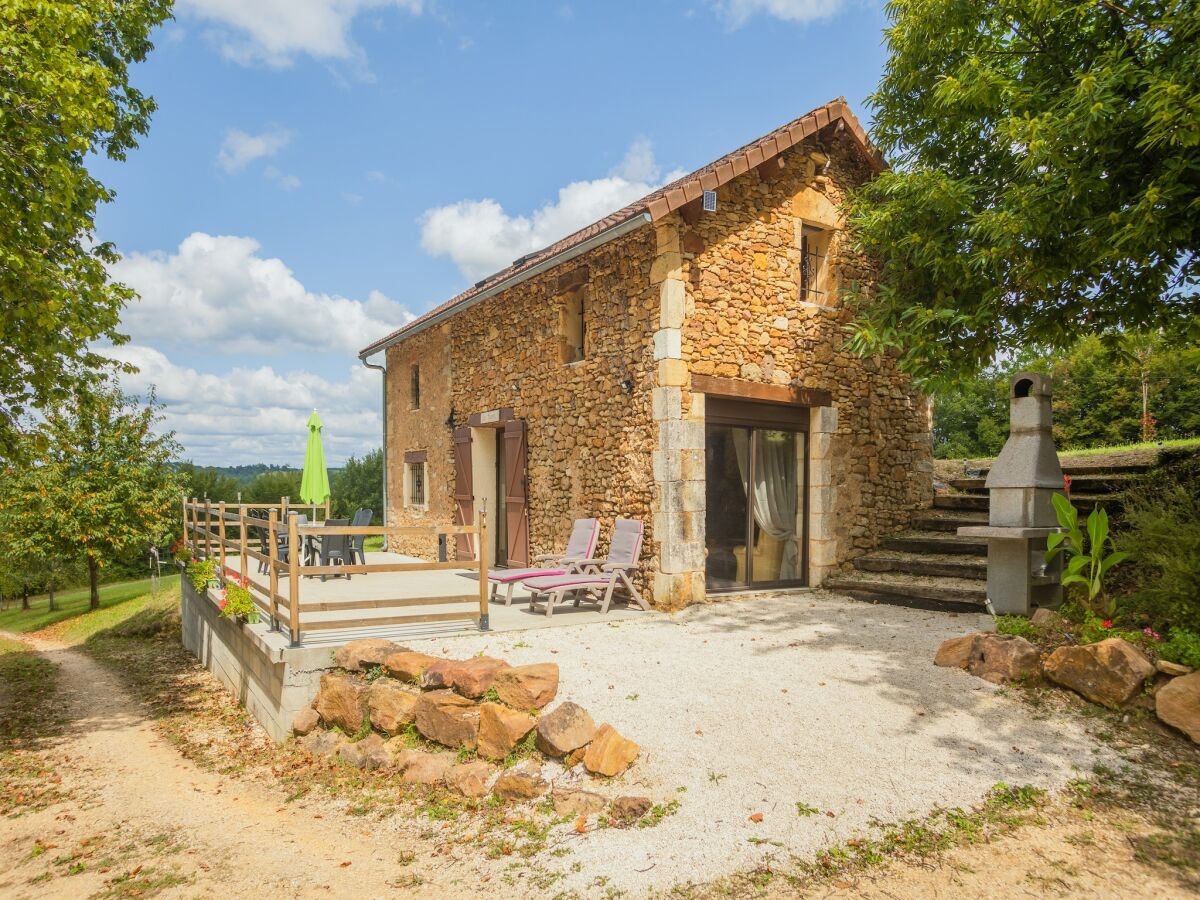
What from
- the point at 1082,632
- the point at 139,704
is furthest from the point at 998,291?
the point at 139,704

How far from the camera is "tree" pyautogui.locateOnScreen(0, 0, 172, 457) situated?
17.4 feet

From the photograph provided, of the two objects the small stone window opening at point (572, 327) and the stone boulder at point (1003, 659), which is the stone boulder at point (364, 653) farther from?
the small stone window opening at point (572, 327)

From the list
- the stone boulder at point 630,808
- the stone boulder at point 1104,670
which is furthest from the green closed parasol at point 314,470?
the stone boulder at point 1104,670

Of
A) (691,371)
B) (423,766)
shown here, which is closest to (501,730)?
(423,766)

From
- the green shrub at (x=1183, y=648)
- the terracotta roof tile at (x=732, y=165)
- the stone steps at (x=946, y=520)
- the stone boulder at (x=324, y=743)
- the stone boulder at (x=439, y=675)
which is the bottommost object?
the stone boulder at (x=324, y=743)

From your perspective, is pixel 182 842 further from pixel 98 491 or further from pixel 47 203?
pixel 98 491

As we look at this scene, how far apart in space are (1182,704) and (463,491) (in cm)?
948

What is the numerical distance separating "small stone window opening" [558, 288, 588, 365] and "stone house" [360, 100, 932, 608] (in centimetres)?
3

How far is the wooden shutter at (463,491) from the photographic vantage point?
11.7m

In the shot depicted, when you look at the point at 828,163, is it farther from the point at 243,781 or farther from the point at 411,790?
the point at 243,781

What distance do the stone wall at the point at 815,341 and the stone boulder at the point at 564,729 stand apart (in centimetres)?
400

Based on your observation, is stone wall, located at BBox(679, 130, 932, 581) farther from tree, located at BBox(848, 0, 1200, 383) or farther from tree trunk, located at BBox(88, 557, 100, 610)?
tree trunk, located at BBox(88, 557, 100, 610)

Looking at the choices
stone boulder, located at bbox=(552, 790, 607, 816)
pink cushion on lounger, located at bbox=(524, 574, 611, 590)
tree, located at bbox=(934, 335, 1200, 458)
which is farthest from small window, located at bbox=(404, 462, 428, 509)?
tree, located at bbox=(934, 335, 1200, 458)

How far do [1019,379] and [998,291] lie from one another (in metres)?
0.83
